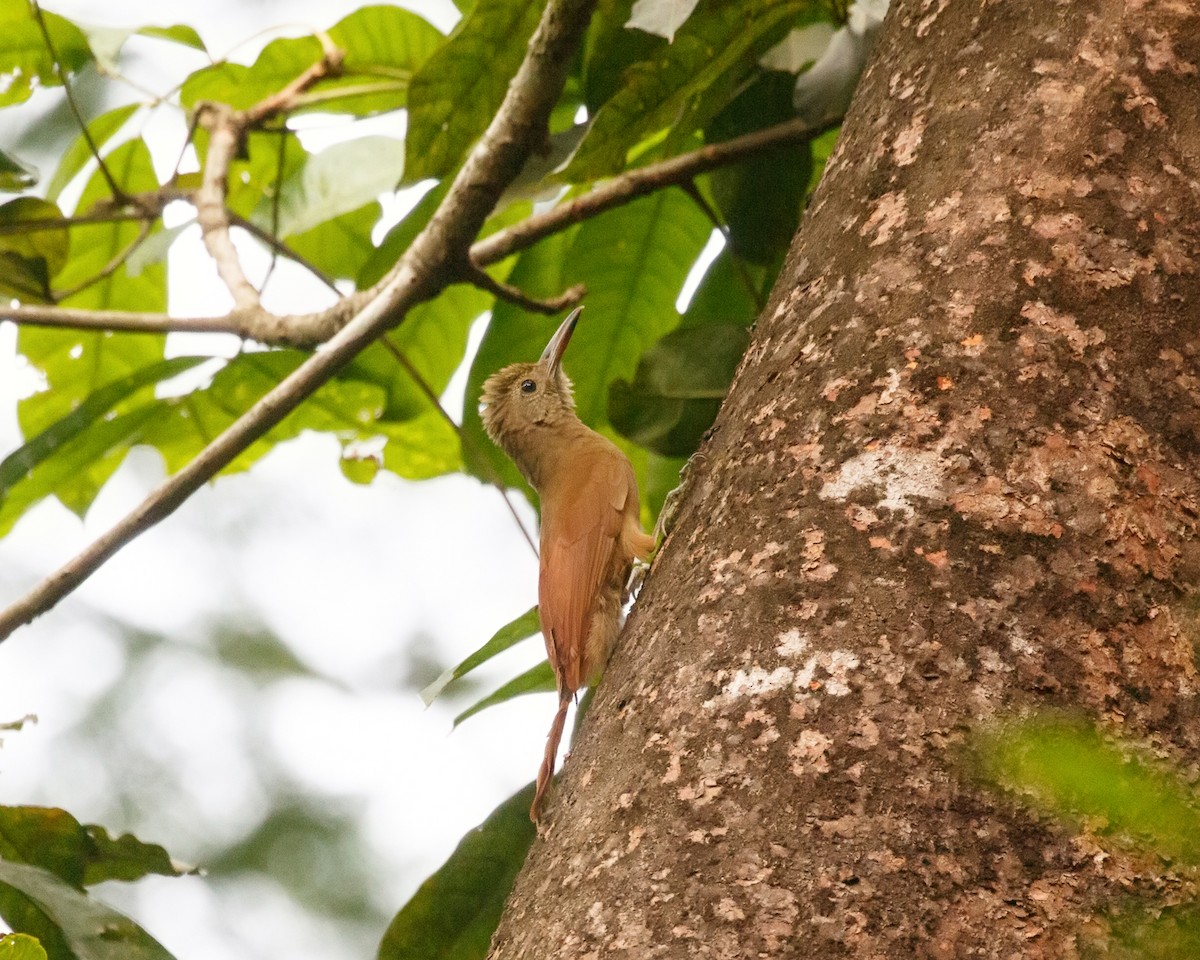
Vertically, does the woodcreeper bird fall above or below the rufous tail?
above

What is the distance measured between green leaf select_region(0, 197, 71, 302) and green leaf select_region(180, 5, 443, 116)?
61 centimetres

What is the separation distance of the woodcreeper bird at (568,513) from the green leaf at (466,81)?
0.46m

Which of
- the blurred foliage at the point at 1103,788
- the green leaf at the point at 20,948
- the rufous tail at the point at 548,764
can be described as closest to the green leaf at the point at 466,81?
the rufous tail at the point at 548,764

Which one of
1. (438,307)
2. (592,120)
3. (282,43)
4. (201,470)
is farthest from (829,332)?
(282,43)

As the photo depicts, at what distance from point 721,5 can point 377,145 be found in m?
1.04

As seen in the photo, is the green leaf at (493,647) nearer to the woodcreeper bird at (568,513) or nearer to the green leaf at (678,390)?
the woodcreeper bird at (568,513)

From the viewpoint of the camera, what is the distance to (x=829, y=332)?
59.5 inches

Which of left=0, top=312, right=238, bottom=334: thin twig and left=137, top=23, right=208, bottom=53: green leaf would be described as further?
left=137, top=23, right=208, bottom=53: green leaf

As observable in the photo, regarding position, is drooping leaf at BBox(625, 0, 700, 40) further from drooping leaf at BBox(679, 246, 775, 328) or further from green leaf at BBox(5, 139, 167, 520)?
green leaf at BBox(5, 139, 167, 520)

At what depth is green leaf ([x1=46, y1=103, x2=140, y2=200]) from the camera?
11.2 feet

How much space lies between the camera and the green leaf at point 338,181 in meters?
3.09

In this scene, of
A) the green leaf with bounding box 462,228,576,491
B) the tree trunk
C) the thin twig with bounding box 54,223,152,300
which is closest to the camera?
the tree trunk

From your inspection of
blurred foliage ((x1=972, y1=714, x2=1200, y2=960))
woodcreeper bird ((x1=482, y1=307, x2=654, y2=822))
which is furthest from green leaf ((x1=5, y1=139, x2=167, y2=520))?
blurred foliage ((x1=972, y1=714, x2=1200, y2=960))

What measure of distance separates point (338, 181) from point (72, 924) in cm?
184
